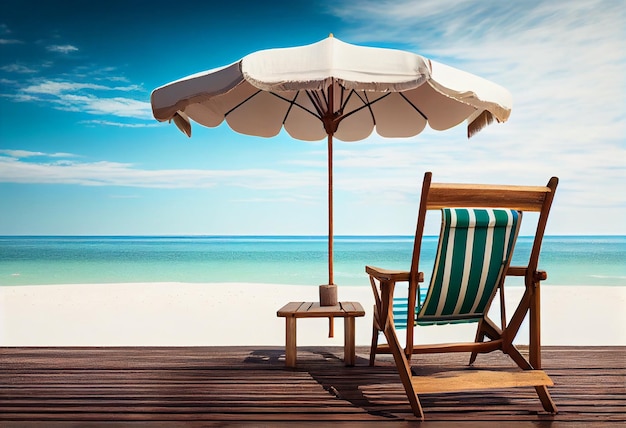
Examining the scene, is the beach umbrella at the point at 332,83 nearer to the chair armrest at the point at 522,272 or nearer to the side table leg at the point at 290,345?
the side table leg at the point at 290,345

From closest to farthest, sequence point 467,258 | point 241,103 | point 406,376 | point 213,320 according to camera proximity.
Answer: point 406,376 → point 467,258 → point 241,103 → point 213,320

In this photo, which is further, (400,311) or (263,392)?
(400,311)

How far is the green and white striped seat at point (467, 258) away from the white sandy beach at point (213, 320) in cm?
297

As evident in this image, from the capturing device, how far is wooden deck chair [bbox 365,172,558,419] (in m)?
2.62

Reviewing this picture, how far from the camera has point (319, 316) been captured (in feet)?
11.6

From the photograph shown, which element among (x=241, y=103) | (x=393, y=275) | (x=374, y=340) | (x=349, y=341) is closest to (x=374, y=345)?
(x=374, y=340)

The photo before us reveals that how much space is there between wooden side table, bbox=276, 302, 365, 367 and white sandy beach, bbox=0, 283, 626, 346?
1998 mm

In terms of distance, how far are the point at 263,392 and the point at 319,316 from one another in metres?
0.67

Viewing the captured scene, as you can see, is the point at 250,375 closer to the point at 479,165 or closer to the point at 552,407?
the point at 552,407

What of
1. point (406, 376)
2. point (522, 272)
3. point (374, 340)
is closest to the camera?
point (406, 376)

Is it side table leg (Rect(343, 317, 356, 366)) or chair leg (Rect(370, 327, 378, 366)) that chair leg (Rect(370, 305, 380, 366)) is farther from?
side table leg (Rect(343, 317, 356, 366))

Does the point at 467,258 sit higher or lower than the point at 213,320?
higher

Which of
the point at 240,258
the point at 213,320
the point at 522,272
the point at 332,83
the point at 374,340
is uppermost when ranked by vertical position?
the point at 332,83

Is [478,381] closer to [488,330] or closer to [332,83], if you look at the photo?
[488,330]
